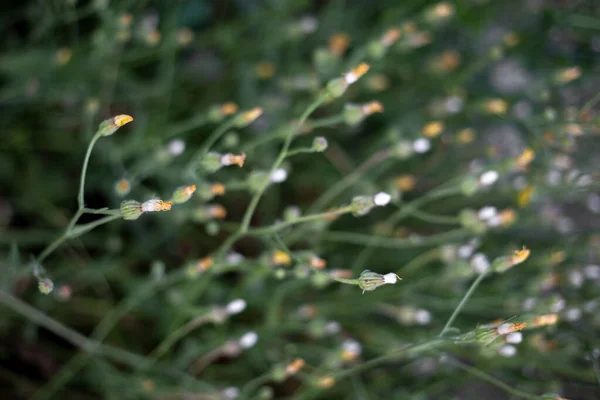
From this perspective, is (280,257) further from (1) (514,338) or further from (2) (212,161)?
(1) (514,338)

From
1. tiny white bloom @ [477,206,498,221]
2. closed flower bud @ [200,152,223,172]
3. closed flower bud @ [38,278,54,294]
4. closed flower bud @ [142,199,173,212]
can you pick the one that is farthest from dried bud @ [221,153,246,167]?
tiny white bloom @ [477,206,498,221]

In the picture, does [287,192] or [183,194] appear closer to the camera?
[183,194]

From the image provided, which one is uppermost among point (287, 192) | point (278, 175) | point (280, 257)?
point (278, 175)

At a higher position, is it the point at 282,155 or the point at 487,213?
the point at 282,155

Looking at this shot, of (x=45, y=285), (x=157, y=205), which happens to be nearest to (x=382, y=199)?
(x=157, y=205)

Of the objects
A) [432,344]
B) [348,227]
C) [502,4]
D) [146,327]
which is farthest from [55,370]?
[502,4]

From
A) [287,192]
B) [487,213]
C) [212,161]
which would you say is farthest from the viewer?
[287,192]

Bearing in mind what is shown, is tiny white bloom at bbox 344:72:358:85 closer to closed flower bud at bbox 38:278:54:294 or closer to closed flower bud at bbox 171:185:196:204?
closed flower bud at bbox 171:185:196:204

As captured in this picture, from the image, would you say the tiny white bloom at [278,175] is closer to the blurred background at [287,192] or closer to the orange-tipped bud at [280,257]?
the orange-tipped bud at [280,257]
